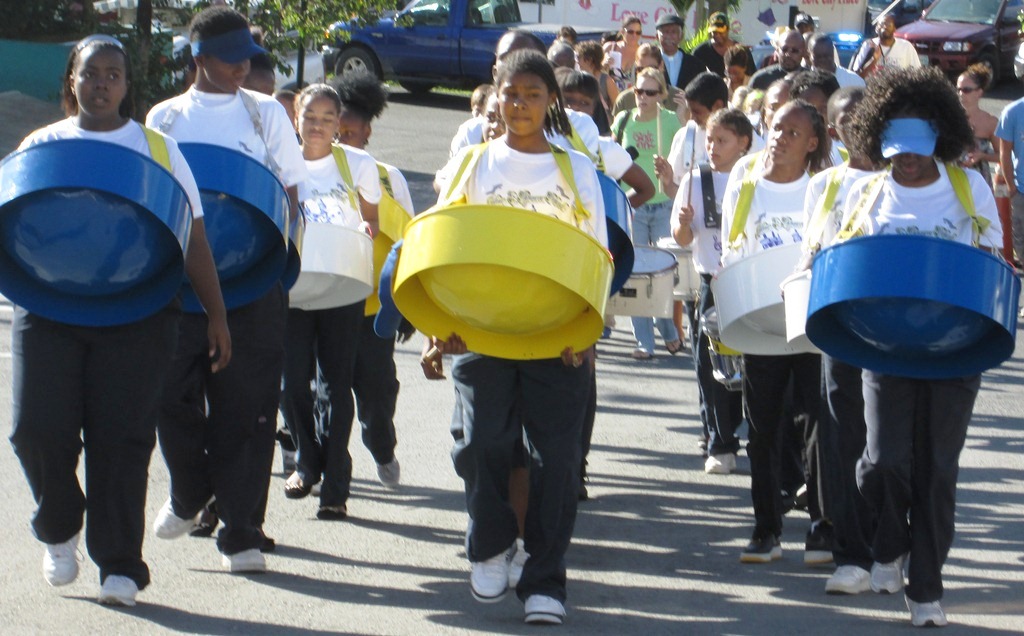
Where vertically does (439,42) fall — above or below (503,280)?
below

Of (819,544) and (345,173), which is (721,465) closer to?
(819,544)

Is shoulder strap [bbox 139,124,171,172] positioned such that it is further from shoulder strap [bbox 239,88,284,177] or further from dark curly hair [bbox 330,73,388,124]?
dark curly hair [bbox 330,73,388,124]

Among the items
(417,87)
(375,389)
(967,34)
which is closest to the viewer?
(375,389)

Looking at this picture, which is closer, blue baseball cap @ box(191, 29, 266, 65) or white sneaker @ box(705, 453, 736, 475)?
blue baseball cap @ box(191, 29, 266, 65)

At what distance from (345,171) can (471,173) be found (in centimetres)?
132

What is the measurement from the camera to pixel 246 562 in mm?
5270

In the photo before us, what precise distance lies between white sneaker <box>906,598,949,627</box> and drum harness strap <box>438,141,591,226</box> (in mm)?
1609

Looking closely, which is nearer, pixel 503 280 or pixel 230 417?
pixel 503 280

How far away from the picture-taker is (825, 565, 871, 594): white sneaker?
520 cm

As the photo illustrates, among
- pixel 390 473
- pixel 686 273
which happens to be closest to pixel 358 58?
pixel 686 273

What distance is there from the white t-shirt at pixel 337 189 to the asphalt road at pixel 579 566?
47.1 inches

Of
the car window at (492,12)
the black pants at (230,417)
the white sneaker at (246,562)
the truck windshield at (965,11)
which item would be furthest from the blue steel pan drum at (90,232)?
the truck windshield at (965,11)

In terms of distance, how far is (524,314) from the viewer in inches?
174

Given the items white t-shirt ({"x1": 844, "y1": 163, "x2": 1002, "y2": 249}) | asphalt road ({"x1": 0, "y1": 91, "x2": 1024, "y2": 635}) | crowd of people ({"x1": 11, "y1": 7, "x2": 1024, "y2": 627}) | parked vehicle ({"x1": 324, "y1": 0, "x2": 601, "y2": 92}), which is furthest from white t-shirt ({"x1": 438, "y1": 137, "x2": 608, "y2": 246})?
parked vehicle ({"x1": 324, "y1": 0, "x2": 601, "y2": 92})
